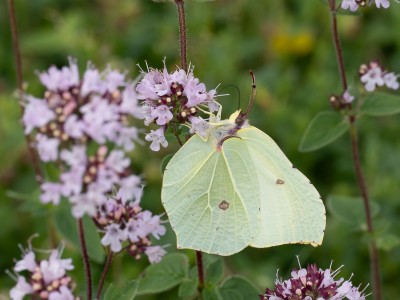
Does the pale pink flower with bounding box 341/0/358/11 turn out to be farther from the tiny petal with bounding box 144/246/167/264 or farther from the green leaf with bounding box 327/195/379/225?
the tiny petal with bounding box 144/246/167/264

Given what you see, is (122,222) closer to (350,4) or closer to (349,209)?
(350,4)

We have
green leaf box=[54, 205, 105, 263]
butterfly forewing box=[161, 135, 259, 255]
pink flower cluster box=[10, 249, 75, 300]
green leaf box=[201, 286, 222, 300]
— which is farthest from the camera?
green leaf box=[54, 205, 105, 263]

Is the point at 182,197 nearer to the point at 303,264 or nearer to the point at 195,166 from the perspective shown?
the point at 195,166

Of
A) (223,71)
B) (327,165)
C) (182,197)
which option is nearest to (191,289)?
(182,197)

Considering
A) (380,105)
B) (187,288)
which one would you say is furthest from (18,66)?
(380,105)

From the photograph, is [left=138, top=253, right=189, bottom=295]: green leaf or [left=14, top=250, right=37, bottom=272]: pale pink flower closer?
[left=14, top=250, right=37, bottom=272]: pale pink flower

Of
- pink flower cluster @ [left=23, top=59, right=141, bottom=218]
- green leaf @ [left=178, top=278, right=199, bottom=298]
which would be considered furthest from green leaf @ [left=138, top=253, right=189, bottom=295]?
pink flower cluster @ [left=23, top=59, right=141, bottom=218]
